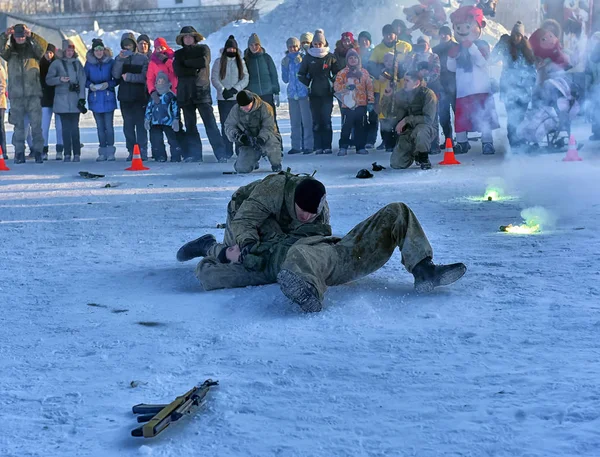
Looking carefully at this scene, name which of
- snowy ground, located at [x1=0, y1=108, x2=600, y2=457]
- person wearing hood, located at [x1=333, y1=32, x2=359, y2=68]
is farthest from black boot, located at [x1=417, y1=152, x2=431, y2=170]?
snowy ground, located at [x1=0, y1=108, x2=600, y2=457]

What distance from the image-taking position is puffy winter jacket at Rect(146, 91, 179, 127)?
14.0m

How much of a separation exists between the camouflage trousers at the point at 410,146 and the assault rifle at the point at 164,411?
859 cm

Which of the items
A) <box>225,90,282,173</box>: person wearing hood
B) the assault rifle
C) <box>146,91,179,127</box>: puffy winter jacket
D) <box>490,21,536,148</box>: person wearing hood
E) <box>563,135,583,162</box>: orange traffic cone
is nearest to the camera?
the assault rifle

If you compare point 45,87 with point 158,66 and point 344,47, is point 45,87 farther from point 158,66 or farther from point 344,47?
point 344,47

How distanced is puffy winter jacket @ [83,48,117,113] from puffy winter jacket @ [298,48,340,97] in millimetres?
2821

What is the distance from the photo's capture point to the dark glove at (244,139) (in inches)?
481

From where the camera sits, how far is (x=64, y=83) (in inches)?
569

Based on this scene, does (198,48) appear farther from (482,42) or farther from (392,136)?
(482,42)

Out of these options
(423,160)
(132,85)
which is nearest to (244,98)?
(423,160)

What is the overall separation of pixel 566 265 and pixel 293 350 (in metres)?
2.41

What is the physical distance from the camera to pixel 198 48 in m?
13.9


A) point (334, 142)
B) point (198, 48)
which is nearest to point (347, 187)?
point (198, 48)

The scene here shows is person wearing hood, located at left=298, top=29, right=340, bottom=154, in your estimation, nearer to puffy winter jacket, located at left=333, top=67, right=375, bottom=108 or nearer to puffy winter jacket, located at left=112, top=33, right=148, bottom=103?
puffy winter jacket, located at left=333, top=67, right=375, bottom=108

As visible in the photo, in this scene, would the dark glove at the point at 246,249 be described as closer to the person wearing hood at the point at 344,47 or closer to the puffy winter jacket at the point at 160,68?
the puffy winter jacket at the point at 160,68
